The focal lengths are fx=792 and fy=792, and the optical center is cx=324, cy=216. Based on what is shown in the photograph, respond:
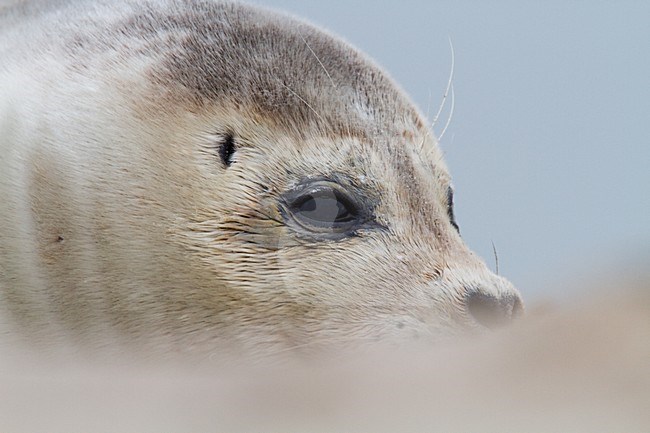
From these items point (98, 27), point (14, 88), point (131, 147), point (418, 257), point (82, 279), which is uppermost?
point (98, 27)

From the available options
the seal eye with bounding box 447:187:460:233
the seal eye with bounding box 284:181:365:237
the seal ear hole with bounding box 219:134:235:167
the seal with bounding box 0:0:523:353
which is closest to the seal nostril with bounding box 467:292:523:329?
the seal with bounding box 0:0:523:353

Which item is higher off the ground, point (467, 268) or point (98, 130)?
point (98, 130)

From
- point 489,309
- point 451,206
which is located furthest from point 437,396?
point 451,206

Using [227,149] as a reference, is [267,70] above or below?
above

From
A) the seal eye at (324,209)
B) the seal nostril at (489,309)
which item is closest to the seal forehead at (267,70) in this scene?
the seal eye at (324,209)

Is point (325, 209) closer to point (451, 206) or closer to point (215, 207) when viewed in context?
point (215, 207)

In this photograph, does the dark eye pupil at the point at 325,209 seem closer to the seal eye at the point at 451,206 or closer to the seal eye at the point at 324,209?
the seal eye at the point at 324,209

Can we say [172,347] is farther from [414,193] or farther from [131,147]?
[414,193]

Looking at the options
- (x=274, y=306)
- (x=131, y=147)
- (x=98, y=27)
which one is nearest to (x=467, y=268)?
(x=274, y=306)
